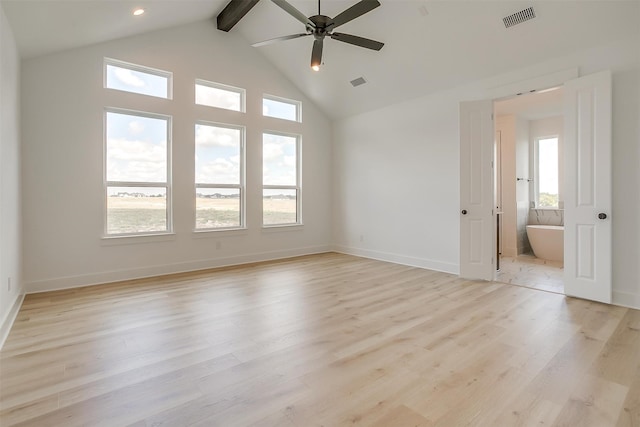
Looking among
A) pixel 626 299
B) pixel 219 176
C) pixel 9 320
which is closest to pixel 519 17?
pixel 626 299

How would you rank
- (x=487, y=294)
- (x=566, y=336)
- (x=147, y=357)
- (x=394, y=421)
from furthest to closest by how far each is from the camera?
(x=487, y=294)
(x=566, y=336)
(x=147, y=357)
(x=394, y=421)

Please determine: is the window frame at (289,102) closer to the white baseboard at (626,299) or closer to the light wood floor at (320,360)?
the light wood floor at (320,360)

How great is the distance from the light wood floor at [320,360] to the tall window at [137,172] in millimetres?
1211

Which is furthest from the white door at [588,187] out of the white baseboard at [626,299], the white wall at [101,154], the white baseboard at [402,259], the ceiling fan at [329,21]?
the white wall at [101,154]

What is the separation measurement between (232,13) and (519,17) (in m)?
3.89

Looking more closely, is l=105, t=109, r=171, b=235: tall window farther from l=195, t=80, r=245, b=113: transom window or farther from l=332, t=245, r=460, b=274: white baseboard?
l=332, t=245, r=460, b=274: white baseboard

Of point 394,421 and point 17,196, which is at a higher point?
point 17,196

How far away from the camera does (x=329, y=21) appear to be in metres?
3.50

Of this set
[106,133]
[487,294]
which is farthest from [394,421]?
[106,133]

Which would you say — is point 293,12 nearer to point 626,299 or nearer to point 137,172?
point 137,172

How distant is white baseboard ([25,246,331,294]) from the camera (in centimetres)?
404

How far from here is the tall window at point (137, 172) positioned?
14.9 feet

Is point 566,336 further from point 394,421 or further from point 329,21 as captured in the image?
point 329,21

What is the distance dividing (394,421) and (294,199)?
5271 millimetres
